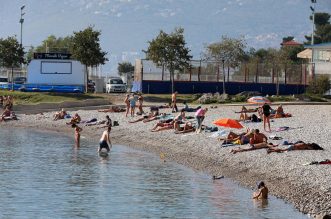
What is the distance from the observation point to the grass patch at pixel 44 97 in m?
66.8

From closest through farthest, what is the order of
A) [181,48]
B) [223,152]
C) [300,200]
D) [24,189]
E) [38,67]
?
[300,200], [24,189], [223,152], [181,48], [38,67]

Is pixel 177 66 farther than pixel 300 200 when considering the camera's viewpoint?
Yes

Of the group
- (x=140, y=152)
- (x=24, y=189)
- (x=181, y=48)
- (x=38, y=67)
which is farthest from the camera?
(x=38, y=67)

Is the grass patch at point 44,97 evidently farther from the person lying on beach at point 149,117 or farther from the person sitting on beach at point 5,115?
the person lying on beach at point 149,117

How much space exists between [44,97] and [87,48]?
6.32 metres

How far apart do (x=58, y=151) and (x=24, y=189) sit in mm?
13432

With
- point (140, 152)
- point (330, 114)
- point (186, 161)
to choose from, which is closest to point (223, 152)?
point (186, 161)

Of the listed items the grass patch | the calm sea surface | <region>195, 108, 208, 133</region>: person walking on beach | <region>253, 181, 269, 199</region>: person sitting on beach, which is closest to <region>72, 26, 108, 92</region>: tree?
the grass patch

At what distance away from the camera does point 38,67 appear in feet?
246

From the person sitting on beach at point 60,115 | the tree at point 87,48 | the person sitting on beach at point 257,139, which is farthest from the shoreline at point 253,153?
the tree at point 87,48

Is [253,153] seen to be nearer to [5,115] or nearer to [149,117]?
[149,117]

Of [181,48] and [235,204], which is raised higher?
[181,48]

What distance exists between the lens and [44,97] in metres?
67.8

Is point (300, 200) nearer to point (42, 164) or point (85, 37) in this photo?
point (42, 164)
